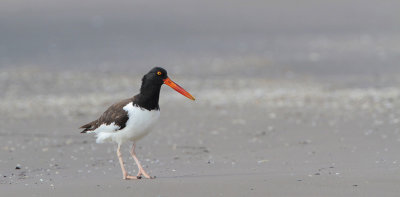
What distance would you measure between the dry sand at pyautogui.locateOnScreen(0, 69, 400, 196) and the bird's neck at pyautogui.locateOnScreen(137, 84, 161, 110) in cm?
84

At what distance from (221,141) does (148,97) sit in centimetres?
308

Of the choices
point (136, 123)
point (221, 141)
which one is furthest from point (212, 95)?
point (136, 123)

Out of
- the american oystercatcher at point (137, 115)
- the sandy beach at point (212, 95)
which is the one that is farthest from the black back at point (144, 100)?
the sandy beach at point (212, 95)

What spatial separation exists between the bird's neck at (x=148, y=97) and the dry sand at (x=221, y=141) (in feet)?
2.74

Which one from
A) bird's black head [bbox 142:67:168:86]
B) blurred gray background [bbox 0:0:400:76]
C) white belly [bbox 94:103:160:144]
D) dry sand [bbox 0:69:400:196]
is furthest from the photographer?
blurred gray background [bbox 0:0:400:76]

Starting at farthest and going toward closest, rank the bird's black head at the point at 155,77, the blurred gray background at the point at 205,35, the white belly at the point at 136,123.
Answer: the blurred gray background at the point at 205,35, the bird's black head at the point at 155,77, the white belly at the point at 136,123

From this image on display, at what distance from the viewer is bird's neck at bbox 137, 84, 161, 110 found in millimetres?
8062

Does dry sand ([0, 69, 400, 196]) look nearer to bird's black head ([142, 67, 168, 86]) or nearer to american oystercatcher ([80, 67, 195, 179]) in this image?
american oystercatcher ([80, 67, 195, 179])

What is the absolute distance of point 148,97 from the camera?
8.09 metres

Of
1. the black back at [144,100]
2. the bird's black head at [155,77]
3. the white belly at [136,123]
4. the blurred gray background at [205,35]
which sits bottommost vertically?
the white belly at [136,123]

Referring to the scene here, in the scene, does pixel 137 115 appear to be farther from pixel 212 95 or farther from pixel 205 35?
pixel 205 35

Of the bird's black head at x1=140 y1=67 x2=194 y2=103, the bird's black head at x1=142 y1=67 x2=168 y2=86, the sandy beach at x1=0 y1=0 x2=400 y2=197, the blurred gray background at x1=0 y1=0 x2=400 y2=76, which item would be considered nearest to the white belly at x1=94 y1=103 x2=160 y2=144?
the bird's black head at x1=140 y1=67 x2=194 y2=103

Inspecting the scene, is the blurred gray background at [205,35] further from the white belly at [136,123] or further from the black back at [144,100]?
the white belly at [136,123]

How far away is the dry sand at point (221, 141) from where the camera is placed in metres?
7.42
